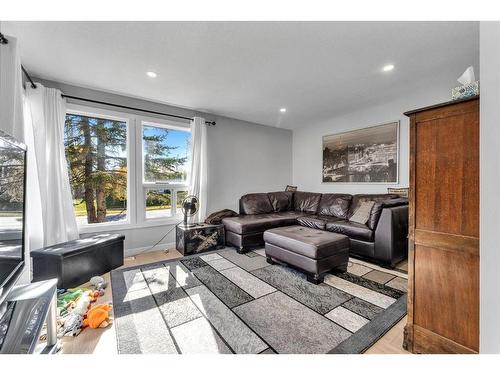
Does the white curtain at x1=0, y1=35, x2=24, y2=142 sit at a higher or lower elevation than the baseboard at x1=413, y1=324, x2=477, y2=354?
higher

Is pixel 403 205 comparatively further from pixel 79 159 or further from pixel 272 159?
pixel 79 159

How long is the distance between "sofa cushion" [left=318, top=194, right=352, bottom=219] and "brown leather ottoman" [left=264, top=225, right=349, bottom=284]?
3.88ft

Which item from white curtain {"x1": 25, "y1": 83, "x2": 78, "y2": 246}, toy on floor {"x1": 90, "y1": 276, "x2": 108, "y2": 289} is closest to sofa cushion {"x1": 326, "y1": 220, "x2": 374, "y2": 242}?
toy on floor {"x1": 90, "y1": 276, "x2": 108, "y2": 289}

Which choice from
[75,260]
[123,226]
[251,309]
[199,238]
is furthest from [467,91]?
[123,226]

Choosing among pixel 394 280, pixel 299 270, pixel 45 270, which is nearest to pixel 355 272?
pixel 394 280

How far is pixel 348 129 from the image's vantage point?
13.0ft

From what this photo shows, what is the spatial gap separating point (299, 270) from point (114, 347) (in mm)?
1776

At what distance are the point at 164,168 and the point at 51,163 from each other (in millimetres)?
1397

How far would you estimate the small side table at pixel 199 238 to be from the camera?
3.12 metres

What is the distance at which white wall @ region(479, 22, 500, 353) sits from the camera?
0.85m

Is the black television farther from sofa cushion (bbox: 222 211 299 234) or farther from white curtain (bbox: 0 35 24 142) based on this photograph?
sofa cushion (bbox: 222 211 299 234)

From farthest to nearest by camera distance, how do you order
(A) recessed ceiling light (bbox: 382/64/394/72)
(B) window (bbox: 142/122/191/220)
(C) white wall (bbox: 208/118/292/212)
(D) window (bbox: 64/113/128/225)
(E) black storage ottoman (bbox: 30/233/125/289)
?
(C) white wall (bbox: 208/118/292/212)
(B) window (bbox: 142/122/191/220)
(D) window (bbox: 64/113/128/225)
(A) recessed ceiling light (bbox: 382/64/394/72)
(E) black storage ottoman (bbox: 30/233/125/289)

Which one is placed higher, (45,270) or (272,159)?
(272,159)
